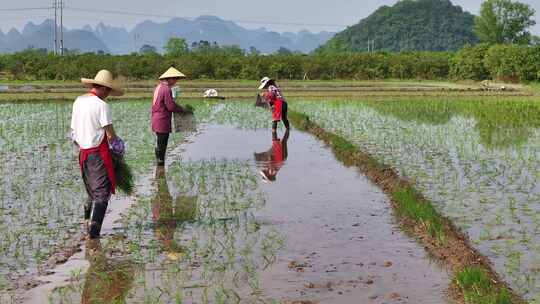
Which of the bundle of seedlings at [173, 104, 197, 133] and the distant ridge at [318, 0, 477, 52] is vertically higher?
the distant ridge at [318, 0, 477, 52]

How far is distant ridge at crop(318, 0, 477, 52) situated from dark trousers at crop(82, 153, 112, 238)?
122127 millimetres

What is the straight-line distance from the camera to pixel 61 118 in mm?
18344

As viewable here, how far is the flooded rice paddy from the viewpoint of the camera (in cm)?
470

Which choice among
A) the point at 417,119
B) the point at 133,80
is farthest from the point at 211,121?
the point at 133,80

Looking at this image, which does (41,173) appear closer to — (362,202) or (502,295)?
(362,202)

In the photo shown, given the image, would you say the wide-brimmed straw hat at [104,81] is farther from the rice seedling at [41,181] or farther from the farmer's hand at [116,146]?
the rice seedling at [41,181]

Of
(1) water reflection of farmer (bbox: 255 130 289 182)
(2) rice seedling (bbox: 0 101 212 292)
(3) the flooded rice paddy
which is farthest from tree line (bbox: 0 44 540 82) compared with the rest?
(3) the flooded rice paddy

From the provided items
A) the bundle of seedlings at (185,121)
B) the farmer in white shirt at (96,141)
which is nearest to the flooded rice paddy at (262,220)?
the farmer in white shirt at (96,141)

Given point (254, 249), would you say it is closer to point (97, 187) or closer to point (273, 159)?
point (97, 187)

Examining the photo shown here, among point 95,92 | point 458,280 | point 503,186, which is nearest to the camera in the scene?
point 458,280


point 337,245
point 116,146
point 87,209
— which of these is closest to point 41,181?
point 87,209

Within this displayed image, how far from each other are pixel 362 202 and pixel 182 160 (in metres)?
3.90

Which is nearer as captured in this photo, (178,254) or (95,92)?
(178,254)

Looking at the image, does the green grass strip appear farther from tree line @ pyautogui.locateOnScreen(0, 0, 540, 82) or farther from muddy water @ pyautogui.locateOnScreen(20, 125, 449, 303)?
tree line @ pyautogui.locateOnScreen(0, 0, 540, 82)
